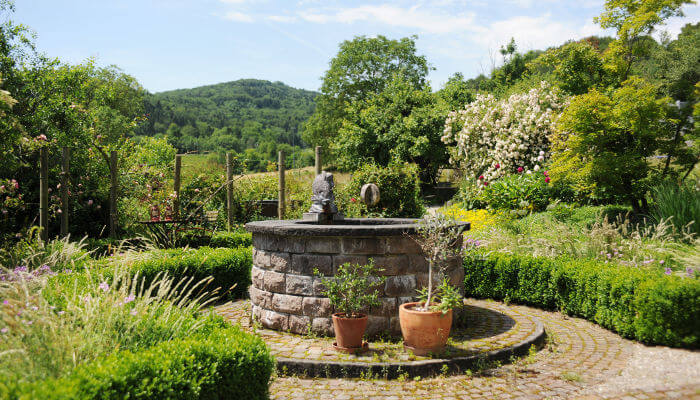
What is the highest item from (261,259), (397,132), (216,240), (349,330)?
(397,132)

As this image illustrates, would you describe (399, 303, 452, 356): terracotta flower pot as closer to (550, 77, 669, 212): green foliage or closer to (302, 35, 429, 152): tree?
(550, 77, 669, 212): green foliage

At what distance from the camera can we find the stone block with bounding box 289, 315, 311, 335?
5.74 metres

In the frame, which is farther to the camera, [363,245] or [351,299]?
[363,245]

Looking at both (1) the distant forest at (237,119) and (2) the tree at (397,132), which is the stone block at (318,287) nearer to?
(2) the tree at (397,132)

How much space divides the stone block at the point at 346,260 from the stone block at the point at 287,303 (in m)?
0.65

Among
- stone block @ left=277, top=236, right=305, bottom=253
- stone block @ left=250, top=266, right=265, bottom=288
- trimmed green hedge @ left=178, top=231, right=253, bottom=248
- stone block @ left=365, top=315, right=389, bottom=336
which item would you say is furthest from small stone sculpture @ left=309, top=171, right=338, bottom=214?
trimmed green hedge @ left=178, top=231, right=253, bottom=248

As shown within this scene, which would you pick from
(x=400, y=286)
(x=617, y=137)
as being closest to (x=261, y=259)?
(x=400, y=286)

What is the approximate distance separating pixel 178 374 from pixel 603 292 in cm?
571

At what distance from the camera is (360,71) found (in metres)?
35.2

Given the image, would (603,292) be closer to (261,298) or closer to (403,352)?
(403,352)

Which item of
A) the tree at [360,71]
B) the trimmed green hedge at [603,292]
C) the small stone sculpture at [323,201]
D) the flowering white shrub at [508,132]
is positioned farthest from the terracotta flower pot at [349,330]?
the tree at [360,71]

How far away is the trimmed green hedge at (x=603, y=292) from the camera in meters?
5.25

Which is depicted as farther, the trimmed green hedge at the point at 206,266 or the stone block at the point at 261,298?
the trimmed green hedge at the point at 206,266

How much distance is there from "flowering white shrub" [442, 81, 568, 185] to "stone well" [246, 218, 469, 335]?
11167mm
